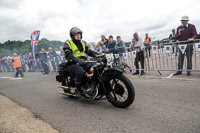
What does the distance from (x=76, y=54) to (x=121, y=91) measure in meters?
1.49

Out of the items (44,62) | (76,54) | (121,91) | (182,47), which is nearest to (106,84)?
(121,91)

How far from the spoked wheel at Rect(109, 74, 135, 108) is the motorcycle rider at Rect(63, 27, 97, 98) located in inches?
30.8

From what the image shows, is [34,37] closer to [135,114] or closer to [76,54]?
[76,54]

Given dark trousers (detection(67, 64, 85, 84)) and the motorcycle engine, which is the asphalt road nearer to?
the motorcycle engine

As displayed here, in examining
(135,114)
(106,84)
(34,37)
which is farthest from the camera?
(34,37)

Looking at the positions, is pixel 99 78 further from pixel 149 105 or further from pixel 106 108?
pixel 149 105

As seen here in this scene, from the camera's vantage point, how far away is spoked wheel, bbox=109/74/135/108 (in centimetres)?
271

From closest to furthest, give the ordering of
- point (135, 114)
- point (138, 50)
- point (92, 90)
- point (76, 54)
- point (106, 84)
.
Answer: point (135, 114)
point (106, 84)
point (92, 90)
point (76, 54)
point (138, 50)

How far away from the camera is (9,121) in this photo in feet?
9.43

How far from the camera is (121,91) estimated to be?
9.62ft

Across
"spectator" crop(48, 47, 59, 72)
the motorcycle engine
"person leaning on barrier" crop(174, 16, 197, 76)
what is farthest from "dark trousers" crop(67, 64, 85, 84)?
"spectator" crop(48, 47, 59, 72)

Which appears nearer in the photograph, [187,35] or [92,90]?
[92,90]

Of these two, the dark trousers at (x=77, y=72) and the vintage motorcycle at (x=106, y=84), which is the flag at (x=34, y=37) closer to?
the dark trousers at (x=77, y=72)

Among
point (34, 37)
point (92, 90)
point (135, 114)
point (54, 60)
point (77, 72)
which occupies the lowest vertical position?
point (135, 114)
